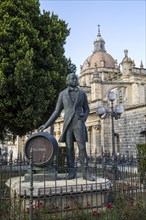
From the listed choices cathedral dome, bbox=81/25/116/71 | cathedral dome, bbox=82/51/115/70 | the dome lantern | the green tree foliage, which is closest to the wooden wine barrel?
the green tree foliage

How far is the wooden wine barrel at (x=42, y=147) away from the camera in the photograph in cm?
675

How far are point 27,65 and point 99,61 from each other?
49.4 meters

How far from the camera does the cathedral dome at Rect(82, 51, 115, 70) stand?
192ft

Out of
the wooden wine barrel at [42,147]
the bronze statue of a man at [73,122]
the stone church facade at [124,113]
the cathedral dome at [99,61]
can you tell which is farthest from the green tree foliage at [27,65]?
the cathedral dome at [99,61]

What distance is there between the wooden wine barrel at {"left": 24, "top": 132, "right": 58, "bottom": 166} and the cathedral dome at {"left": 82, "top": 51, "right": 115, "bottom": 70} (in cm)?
5170

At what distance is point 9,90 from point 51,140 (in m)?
6.28

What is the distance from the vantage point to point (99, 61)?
59.7m

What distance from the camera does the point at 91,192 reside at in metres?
5.50

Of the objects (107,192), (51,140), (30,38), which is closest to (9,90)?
(30,38)

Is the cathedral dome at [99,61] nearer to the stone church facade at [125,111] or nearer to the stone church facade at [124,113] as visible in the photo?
the stone church facade at [124,113]

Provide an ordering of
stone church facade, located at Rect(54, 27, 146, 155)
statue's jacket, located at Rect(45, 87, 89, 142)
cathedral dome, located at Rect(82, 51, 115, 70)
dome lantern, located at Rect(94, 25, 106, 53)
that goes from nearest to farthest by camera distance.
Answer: statue's jacket, located at Rect(45, 87, 89, 142) < stone church facade, located at Rect(54, 27, 146, 155) < cathedral dome, located at Rect(82, 51, 115, 70) < dome lantern, located at Rect(94, 25, 106, 53)

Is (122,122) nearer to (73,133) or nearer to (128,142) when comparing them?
(128,142)

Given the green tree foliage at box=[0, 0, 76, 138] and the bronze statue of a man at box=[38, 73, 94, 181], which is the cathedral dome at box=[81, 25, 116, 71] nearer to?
the green tree foliage at box=[0, 0, 76, 138]

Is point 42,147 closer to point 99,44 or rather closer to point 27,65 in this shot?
point 27,65
